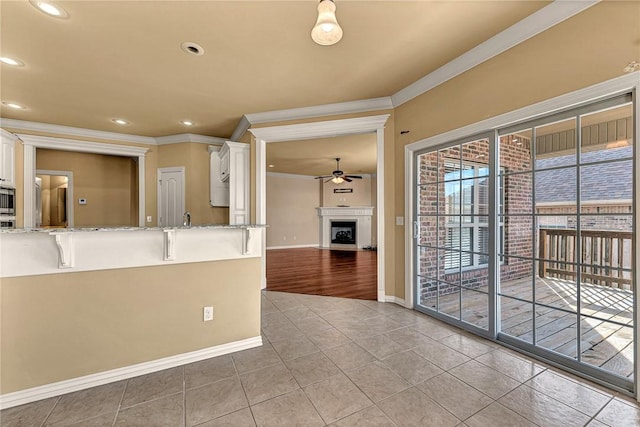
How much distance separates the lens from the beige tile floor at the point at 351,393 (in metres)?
1.58

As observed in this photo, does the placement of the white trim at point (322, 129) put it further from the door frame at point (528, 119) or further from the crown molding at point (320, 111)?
the door frame at point (528, 119)

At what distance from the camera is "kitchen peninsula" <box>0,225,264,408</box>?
1.73 metres

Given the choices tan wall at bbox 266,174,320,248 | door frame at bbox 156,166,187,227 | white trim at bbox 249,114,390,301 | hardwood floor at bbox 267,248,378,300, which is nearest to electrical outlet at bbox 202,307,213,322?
white trim at bbox 249,114,390,301

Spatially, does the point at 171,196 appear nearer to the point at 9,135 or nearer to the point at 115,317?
the point at 9,135

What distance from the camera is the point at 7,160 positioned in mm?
4312

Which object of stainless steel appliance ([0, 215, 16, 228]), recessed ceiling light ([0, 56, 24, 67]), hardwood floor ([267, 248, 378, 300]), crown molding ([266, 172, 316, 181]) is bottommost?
hardwood floor ([267, 248, 378, 300])

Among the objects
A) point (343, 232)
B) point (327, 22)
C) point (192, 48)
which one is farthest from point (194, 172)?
point (343, 232)

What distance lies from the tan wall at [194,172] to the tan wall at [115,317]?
3.55 m

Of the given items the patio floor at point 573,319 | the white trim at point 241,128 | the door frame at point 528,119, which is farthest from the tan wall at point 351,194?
the patio floor at point 573,319

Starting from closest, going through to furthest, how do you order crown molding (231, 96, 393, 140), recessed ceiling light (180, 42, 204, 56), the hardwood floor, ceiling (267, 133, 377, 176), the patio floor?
the patio floor → recessed ceiling light (180, 42, 204, 56) → crown molding (231, 96, 393, 140) → the hardwood floor → ceiling (267, 133, 377, 176)

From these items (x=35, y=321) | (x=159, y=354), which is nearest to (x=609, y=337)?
(x=159, y=354)

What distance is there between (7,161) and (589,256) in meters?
7.40

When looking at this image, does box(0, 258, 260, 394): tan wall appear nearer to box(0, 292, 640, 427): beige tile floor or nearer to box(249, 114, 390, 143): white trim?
box(0, 292, 640, 427): beige tile floor

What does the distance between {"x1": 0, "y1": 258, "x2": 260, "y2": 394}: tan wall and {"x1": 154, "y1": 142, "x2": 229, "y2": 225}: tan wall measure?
3550mm
